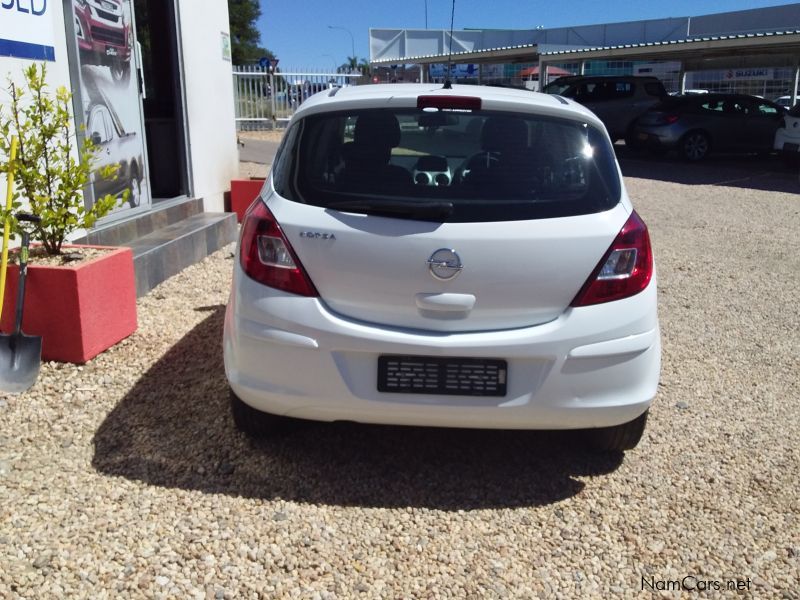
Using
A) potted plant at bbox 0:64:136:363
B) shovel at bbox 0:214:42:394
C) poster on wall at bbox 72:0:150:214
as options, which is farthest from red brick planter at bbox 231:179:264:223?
shovel at bbox 0:214:42:394

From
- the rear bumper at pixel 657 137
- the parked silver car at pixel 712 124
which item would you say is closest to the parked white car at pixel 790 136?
the parked silver car at pixel 712 124

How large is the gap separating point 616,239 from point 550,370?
57 centimetres

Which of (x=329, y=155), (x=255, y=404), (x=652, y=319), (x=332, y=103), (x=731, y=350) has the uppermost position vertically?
(x=332, y=103)

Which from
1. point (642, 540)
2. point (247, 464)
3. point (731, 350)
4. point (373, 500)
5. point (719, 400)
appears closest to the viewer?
point (642, 540)

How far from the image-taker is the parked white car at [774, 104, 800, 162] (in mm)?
16250

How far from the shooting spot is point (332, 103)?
325 cm

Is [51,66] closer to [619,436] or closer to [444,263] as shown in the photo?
[444,263]

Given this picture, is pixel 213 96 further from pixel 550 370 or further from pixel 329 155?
pixel 550 370

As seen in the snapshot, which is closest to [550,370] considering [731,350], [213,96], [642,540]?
[642,540]

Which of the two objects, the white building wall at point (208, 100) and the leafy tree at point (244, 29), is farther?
the leafy tree at point (244, 29)

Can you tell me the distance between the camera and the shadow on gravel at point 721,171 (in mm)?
15084

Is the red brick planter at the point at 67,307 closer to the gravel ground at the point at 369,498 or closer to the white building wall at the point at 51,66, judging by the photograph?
the gravel ground at the point at 369,498

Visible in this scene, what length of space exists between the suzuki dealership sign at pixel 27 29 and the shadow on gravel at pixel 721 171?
12389 millimetres

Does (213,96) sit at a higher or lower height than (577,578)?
higher
